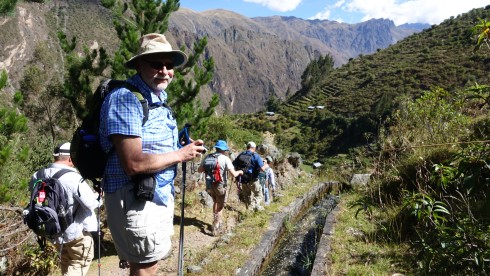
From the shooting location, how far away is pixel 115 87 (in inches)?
81.7

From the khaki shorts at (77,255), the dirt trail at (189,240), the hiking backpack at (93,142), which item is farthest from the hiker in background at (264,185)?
the hiking backpack at (93,142)

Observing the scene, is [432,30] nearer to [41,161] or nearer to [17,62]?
[41,161]

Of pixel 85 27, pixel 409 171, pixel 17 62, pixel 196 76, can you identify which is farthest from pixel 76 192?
pixel 85 27

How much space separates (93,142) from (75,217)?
1.76 m

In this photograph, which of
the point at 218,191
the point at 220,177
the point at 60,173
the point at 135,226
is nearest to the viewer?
the point at 135,226

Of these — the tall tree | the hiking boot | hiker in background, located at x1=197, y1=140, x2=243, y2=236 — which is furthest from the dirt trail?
the tall tree

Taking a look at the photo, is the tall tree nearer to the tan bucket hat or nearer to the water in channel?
the water in channel

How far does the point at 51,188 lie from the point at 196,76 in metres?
7.14

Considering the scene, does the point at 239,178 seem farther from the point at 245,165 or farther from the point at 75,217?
the point at 75,217

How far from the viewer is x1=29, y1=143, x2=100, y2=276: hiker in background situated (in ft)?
11.0

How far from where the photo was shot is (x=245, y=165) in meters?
7.67

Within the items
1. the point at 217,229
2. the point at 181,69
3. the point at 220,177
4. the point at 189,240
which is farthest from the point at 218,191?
the point at 181,69

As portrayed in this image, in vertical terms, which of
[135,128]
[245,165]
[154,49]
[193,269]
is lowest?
[193,269]

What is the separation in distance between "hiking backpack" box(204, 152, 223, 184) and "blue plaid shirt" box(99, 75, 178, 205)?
4342mm
